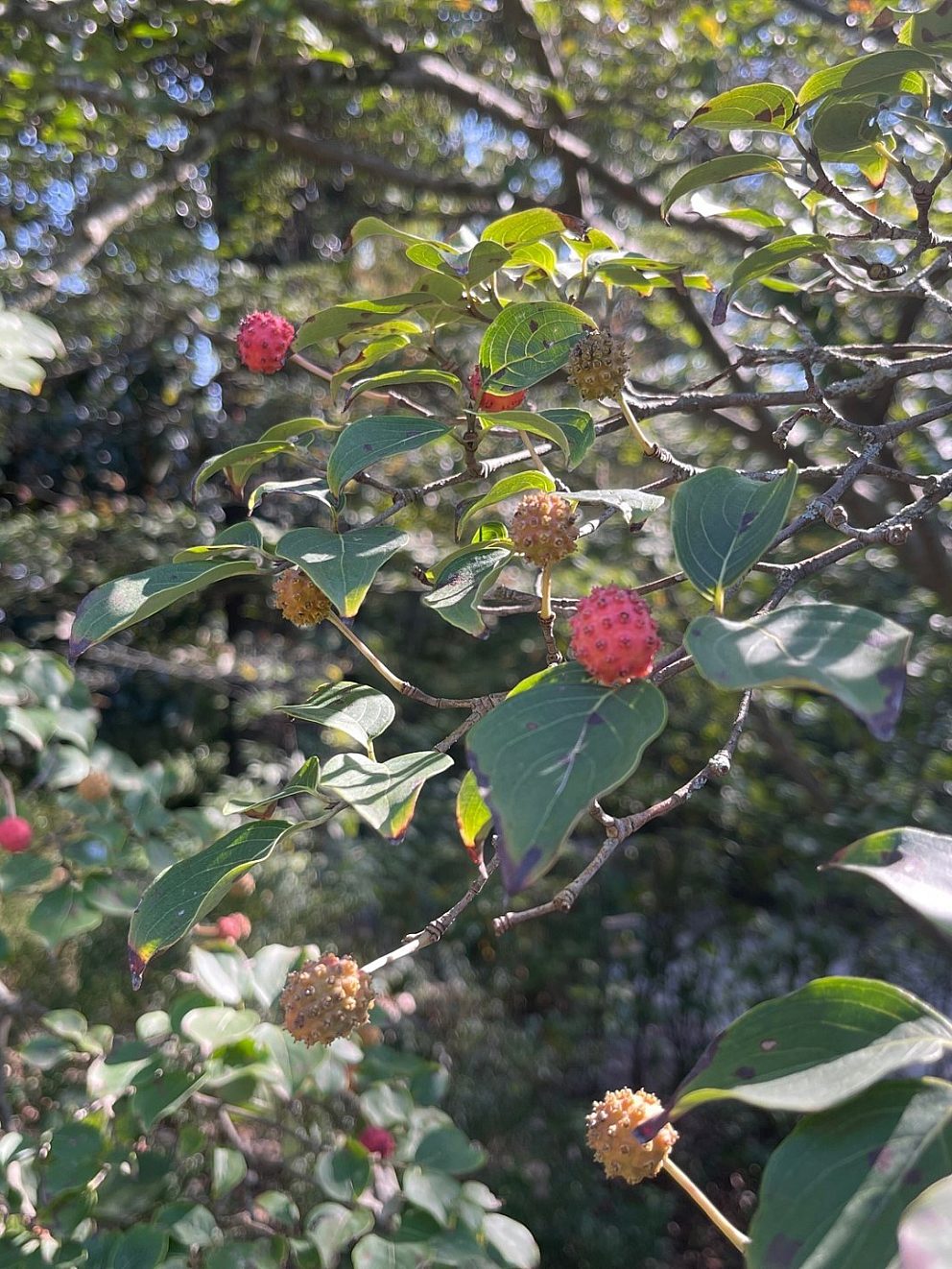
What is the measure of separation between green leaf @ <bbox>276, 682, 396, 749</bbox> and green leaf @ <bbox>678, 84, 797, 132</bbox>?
0.52m

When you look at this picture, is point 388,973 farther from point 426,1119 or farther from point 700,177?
point 700,177

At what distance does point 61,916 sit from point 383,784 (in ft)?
3.39

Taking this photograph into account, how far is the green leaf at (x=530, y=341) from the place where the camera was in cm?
62

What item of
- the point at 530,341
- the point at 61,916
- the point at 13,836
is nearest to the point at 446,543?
the point at 13,836

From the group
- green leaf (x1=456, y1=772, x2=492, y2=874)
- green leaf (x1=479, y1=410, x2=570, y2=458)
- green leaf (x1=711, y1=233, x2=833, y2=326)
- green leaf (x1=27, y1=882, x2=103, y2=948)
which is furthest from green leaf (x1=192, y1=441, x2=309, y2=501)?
green leaf (x1=27, y1=882, x2=103, y2=948)

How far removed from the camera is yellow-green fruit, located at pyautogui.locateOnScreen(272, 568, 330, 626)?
67cm

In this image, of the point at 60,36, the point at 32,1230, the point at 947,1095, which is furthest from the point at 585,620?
the point at 60,36

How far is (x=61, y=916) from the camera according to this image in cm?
133

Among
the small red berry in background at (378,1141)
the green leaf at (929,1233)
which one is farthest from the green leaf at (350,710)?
the small red berry in background at (378,1141)

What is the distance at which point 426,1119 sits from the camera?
4.47ft

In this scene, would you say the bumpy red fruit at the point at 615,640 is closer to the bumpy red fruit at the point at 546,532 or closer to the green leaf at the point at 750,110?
the bumpy red fruit at the point at 546,532

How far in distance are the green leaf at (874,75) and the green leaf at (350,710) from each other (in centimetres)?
57

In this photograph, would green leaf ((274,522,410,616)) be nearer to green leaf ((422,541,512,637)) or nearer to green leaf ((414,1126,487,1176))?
green leaf ((422,541,512,637))

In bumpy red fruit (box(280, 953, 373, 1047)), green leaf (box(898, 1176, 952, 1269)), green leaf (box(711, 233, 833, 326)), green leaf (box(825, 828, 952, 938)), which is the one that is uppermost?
green leaf (box(711, 233, 833, 326))
